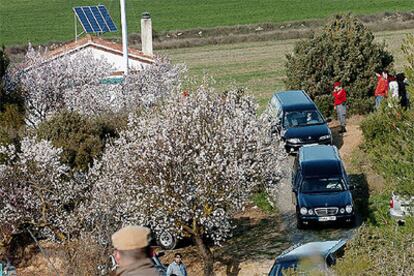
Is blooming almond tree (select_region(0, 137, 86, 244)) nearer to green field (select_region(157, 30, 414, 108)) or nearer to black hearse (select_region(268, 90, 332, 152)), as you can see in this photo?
black hearse (select_region(268, 90, 332, 152))

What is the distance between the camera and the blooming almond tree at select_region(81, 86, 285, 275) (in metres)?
22.6

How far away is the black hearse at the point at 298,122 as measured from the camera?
3072 centimetres

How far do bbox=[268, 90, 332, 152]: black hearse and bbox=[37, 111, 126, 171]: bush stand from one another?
15.1ft

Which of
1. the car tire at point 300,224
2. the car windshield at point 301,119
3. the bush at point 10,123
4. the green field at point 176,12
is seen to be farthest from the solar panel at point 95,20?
the green field at point 176,12

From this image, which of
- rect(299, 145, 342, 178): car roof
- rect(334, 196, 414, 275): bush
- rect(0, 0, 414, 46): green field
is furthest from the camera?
rect(0, 0, 414, 46): green field

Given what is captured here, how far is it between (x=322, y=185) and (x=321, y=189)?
134 mm

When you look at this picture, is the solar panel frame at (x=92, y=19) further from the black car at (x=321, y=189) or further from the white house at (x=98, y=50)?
the black car at (x=321, y=189)

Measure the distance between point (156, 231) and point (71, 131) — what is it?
5.43 meters

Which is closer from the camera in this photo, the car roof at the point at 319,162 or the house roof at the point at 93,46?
the car roof at the point at 319,162

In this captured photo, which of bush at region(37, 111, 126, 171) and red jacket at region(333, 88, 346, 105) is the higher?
bush at region(37, 111, 126, 171)

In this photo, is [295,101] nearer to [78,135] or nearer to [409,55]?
[78,135]

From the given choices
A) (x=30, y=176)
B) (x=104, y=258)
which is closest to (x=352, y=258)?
(x=104, y=258)

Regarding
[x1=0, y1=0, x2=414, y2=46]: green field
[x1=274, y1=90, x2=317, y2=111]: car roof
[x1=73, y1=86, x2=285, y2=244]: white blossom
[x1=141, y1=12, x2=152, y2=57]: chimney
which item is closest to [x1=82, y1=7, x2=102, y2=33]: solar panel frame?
[x1=141, y1=12, x2=152, y2=57]: chimney

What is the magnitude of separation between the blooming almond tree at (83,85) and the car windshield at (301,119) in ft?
11.8
